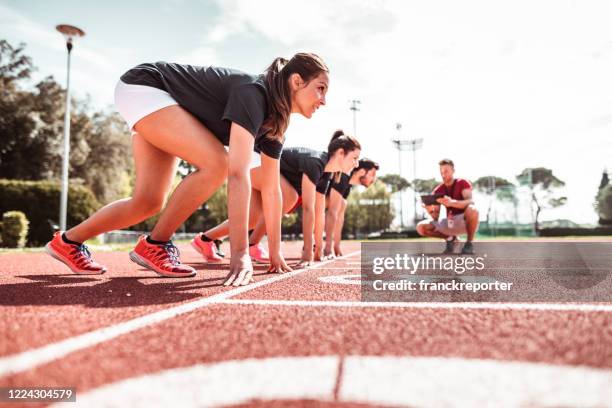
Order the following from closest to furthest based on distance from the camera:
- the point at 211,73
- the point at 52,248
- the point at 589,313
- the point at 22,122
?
the point at 589,313 < the point at 211,73 < the point at 52,248 < the point at 22,122

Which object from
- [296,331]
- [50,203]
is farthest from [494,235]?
[296,331]

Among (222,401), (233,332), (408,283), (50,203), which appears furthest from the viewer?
(50,203)

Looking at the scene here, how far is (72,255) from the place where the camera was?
355 centimetres

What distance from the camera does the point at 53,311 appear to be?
1866 mm

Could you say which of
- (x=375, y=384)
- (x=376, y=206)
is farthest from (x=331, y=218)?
(x=376, y=206)

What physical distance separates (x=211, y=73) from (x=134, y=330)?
2.27m

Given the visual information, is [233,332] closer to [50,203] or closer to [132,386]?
[132,386]

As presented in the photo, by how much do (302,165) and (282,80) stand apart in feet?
6.92

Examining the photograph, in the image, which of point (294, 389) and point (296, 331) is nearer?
point (294, 389)

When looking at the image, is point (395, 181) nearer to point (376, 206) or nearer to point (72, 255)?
point (376, 206)

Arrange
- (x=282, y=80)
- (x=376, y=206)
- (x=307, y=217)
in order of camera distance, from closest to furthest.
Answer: (x=282, y=80)
(x=307, y=217)
(x=376, y=206)

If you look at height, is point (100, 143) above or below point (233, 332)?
above

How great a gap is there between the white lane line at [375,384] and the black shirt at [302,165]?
3.96 m

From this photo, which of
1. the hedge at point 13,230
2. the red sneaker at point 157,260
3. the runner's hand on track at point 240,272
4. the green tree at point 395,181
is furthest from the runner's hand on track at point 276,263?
the green tree at point 395,181
